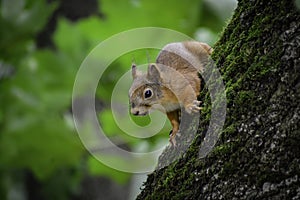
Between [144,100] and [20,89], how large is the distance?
8.50 feet

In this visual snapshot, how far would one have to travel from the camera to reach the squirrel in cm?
161

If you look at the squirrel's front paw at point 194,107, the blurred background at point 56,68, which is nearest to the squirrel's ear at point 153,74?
the squirrel's front paw at point 194,107

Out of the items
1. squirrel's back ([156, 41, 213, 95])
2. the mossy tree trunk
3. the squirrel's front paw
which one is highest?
squirrel's back ([156, 41, 213, 95])

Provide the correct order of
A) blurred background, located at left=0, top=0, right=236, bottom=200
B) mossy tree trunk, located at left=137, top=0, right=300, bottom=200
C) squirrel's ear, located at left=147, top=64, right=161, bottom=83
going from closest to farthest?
mossy tree trunk, located at left=137, top=0, right=300, bottom=200 → squirrel's ear, located at left=147, top=64, right=161, bottom=83 → blurred background, located at left=0, top=0, right=236, bottom=200

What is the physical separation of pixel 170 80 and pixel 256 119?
462 millimetres

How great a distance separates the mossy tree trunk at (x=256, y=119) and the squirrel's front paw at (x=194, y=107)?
2.1 inches

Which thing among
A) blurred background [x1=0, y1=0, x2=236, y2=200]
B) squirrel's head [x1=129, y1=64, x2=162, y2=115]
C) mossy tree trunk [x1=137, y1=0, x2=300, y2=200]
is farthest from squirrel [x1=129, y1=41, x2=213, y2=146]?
blurred background [x1=0, y1=0, x2=236, y2=200]

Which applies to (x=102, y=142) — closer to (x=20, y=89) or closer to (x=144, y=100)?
(x=20, y=89)

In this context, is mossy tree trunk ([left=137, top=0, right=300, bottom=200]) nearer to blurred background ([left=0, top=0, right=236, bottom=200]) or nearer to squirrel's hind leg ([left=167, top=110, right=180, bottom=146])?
squirrel's hind leg ([left=167, top=110, right=180, bottom=146])

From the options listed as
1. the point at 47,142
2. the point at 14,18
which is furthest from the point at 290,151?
the point at 47,142

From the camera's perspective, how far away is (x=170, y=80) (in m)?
1.66

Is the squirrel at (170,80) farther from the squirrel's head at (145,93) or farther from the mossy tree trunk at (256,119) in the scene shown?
the mossy tree trunk at (256,119)

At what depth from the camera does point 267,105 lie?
121 cm

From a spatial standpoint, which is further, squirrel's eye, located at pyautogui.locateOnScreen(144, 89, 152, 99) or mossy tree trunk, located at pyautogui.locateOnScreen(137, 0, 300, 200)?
squirrel's eye, located at pyautogui.locateOnScreen(144, 89, 152, 99)
